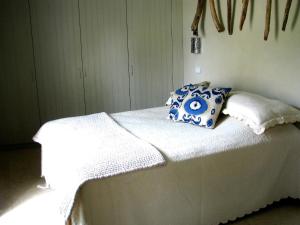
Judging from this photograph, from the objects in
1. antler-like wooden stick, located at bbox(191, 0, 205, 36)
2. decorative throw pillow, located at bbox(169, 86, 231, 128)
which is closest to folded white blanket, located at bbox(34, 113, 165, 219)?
decorative throw pillow, located at bbox(169, 86, 231, 128)

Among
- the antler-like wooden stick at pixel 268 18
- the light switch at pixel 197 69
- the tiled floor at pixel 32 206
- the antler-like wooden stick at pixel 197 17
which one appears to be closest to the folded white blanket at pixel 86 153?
the tiled floor at pixel 32 206

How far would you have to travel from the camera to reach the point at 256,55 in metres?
3.14

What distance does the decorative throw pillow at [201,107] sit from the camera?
275 cm

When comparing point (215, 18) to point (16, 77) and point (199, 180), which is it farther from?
point (16, 77)

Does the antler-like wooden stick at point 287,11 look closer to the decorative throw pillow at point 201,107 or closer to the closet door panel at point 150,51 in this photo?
the decorative throw pillow at point 201,107

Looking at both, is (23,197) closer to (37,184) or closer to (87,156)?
(37,184)

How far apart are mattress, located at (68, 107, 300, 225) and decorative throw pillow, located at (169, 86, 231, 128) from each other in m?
0.09

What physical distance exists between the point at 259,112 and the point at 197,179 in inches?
27.2

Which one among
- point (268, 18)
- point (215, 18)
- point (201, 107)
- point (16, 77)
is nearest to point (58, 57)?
point (16, 77)

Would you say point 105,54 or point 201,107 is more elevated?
point 105,54

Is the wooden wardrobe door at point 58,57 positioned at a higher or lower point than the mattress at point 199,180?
higher

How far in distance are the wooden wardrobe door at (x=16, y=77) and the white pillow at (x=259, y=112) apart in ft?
7.61

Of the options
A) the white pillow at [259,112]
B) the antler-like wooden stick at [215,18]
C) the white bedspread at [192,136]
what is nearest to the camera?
the white bedspread at [192,136]

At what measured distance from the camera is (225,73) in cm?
359
